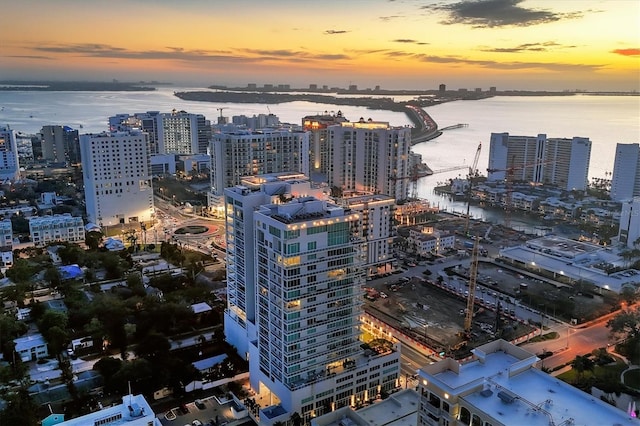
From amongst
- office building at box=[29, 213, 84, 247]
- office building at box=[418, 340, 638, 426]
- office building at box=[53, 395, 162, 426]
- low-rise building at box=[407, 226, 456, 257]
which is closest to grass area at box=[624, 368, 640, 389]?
office building at box=[418, 340, 638, 426]

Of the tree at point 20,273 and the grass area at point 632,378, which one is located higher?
the tree at point 20,273

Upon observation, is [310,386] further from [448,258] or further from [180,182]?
[180,182]

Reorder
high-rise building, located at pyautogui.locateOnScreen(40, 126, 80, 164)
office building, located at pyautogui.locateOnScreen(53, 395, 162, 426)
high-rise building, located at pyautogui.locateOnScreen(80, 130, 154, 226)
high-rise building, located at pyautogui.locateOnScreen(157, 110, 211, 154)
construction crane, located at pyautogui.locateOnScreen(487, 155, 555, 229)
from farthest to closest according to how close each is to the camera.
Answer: high-rise building, located at pyautogui.locateOnScreen(157, 110, 211, 154) < high-rise building, located at pyautogui.locateOnScreen(40, 126, 80, 164) < construction crane, located at pyautogui.locateOnScreen(487, 155, 555, 229) < high-rise building, located at pyautogui.locateOnScreen(80, 130, 154, 226) < office building, located at pyautogui.locateOnScreen(53, 395, 162, 426)

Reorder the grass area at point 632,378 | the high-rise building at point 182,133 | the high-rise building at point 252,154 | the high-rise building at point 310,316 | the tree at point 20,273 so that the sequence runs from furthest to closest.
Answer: the high-rise building at point 182,133 < the high-rise building at point 252,154 < the tree at point 20,273 < the grass area at point 632,378 < the high-rise building at point 310,316

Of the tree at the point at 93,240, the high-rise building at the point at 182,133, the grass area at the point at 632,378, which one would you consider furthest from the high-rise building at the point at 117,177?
the grass area at the point at 632,378

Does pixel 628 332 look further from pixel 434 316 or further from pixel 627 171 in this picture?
pixel 627 171

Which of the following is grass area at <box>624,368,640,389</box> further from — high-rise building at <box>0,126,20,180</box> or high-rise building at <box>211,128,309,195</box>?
high-rise building at <box>0,126,20,180</box>

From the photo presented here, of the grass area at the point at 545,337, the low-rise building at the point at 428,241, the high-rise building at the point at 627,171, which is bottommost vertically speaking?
the grass area at the point at 545,337

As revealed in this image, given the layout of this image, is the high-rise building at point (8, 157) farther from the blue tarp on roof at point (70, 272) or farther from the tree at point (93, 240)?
the blue tarp on roof at point (70, 272)
